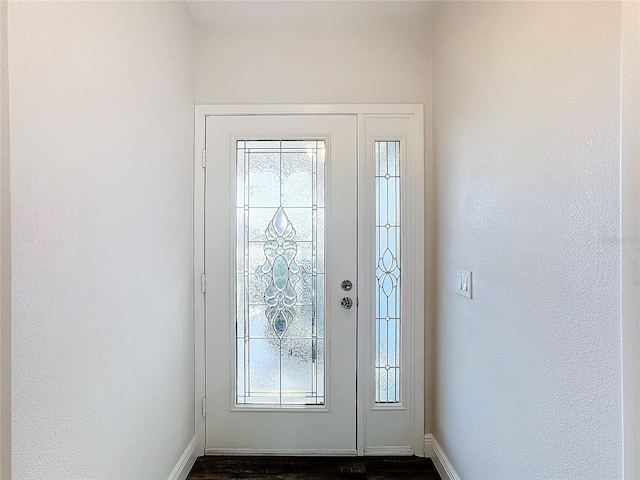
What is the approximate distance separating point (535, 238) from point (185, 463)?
199 cm

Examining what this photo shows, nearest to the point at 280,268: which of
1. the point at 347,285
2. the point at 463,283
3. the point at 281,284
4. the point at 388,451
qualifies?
the point at 281,284

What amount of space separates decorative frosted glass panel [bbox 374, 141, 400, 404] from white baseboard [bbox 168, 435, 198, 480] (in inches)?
43.3

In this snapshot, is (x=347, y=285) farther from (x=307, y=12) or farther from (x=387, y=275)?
(x=307, y=12)

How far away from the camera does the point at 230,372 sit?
1.95 m

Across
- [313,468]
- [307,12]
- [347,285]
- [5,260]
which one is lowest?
[313,468]

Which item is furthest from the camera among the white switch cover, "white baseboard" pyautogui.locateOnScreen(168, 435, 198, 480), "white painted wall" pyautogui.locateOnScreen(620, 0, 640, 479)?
"white baseboard" pyautogui.locateOnScreen(168, 435, 198, 480)

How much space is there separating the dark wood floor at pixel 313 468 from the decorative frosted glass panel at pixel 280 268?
328mm

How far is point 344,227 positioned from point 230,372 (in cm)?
109

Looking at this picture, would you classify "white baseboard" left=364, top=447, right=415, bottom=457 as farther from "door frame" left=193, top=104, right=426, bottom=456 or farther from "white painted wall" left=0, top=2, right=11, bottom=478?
"white painted wall" left=0, top=2, right=11, bottom=478

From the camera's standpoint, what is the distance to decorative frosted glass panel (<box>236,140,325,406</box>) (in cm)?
196

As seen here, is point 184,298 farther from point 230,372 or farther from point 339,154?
point 339,154

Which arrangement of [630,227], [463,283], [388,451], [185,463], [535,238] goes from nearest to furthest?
1. [630,227]
2. [535,238]
3. [463,283]
4. [185,463]
5. [388,451]

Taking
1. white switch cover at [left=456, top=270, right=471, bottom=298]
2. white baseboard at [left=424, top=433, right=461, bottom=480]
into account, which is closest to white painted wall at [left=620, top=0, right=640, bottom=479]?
white switch cover at [left=456, top=270, right=471, bottom=298]

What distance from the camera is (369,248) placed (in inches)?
76.5
